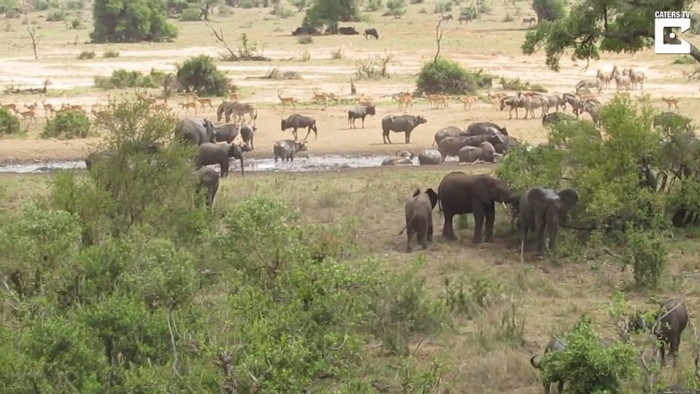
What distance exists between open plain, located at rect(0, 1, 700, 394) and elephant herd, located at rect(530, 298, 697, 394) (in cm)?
26

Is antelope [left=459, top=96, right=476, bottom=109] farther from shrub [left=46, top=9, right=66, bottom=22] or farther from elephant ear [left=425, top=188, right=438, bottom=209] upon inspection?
shrub [left=46, top=9, right=66, bottom=22]

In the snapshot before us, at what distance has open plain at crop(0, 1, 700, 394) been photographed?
10859 mm

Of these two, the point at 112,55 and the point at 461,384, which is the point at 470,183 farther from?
the point at 112,55

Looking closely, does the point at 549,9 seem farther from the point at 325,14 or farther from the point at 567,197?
the point at 567,197

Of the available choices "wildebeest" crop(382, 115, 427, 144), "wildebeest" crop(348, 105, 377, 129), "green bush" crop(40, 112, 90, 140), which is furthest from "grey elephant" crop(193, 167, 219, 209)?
"wildebeest" crop(348, 105, 377, 129)

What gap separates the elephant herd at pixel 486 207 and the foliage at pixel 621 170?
323mm

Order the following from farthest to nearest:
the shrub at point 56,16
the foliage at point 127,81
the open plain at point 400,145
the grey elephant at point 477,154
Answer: the shrub at point 56,16
the foliage at point 127,81
the grey elephant at point 477,154
the open plain at point 400,145

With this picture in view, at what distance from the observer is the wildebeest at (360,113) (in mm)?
30281

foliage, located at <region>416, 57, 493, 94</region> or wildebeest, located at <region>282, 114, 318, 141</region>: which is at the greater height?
foliage, located at <region>416, 57, 493, 94</region>

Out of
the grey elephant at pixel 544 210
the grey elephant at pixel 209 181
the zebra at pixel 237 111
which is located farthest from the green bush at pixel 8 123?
the grey elephant at pixel 544 210

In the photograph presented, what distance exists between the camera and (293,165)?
2572 cm

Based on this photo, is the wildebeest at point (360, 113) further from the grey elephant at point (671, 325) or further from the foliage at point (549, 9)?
the foliage at point (549, 9)

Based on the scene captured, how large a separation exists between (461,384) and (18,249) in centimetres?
421

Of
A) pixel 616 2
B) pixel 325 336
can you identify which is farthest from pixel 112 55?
pixel 325 336
